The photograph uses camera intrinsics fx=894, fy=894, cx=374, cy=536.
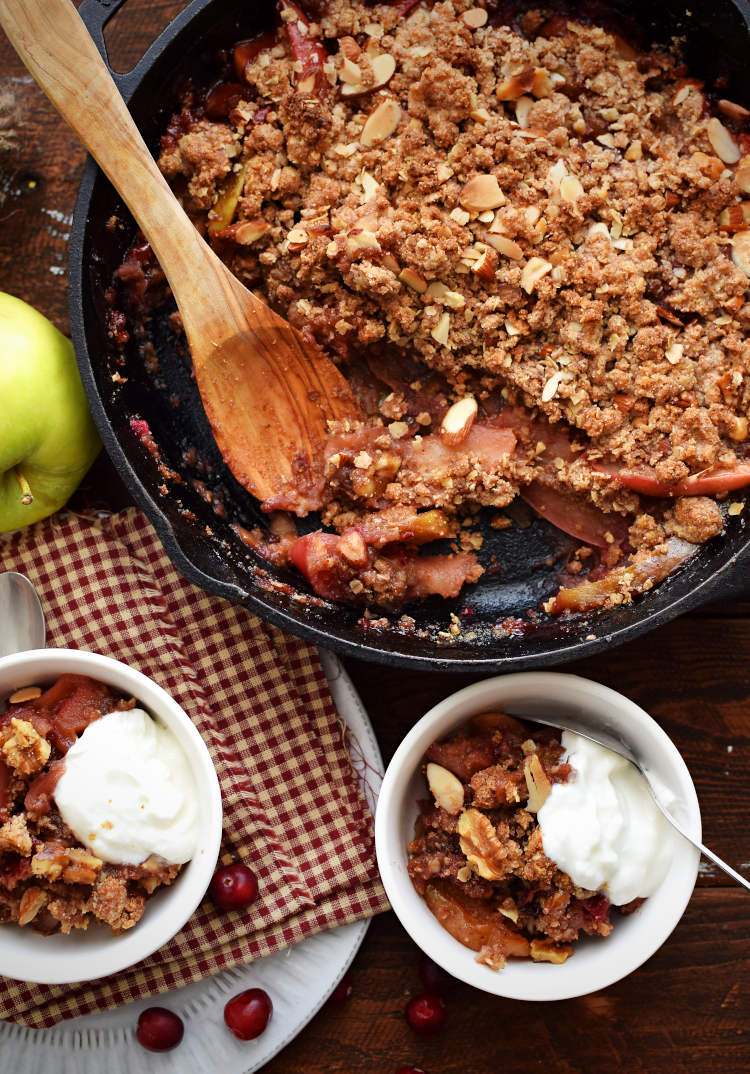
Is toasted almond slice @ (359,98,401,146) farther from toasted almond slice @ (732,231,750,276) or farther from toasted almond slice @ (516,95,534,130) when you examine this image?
toasted almond slice @ (732,231,750,276)

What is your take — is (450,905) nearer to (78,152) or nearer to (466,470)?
(466,470)

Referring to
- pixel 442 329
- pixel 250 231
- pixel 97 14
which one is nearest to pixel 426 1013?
pixel 442 329

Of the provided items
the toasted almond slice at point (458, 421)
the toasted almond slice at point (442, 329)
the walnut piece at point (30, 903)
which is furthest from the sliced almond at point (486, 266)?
the walnut piece at point (30, 903)

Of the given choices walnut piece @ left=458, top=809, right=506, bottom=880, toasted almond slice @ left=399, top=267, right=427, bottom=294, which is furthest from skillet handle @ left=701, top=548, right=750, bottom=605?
toasted almond slice @ left=399, top=267, right=427, bottom=294

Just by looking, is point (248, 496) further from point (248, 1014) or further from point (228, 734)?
point (248, 1014)

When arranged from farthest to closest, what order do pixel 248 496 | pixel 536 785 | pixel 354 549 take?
1. pixel 248 496
2. pixel 354 549
3. pixel 536 785

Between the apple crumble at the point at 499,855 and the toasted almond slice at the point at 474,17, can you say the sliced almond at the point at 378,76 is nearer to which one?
the toasted almond slice at the point at 474,17

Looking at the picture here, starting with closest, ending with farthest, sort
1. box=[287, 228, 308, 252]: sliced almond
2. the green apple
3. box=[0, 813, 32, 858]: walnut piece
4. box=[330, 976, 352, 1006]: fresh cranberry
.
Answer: box=[0, 813, 32, 858]: walnut piece < the green apple < box=[287, 228, 308, 252]: sliced almond < box=[330, 976, 352, 1006]: fresh cranberry
